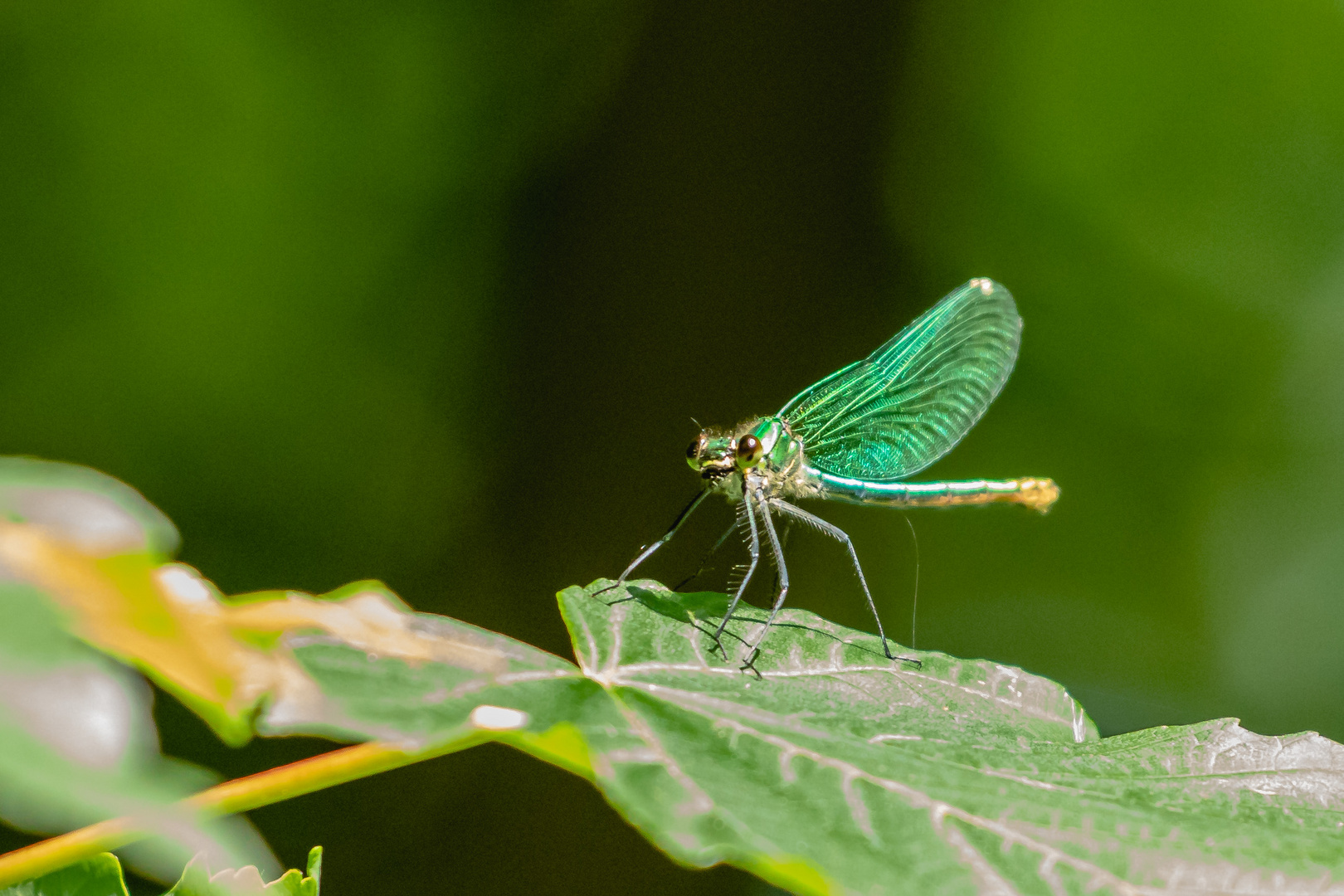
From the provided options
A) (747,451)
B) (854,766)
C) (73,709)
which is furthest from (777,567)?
(73,709)

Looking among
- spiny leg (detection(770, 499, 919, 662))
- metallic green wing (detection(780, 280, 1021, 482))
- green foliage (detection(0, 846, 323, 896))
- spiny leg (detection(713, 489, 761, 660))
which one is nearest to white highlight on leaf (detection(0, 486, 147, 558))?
green foliage (detection(0, 846, 323, 896))

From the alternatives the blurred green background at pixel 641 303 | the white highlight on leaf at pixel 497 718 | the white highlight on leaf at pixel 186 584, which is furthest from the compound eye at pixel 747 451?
the blurred green background at pixel 641 303

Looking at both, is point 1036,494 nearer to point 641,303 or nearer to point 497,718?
point 497,718

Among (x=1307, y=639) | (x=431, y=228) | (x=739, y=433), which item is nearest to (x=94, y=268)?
(x=431, y=228)

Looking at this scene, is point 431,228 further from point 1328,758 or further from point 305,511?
point 1328,758

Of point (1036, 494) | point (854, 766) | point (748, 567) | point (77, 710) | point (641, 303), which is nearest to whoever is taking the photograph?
point (77, 710)

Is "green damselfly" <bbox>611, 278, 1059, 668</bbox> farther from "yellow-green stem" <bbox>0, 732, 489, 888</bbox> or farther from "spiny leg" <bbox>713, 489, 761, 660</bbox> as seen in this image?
"yellow-green stem" <bbox>0, 732, 489, 888</bbox>

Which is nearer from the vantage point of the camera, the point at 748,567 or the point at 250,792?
the point at 250,792
